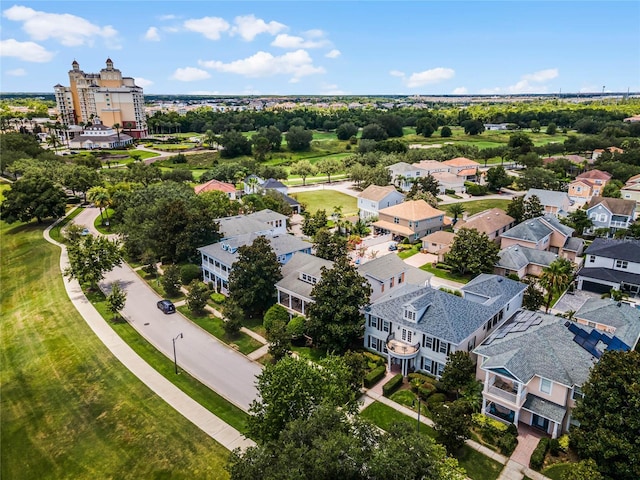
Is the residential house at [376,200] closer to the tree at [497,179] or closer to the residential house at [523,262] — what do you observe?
the tree at [497,179]

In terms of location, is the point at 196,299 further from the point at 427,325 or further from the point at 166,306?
the point at 427,325

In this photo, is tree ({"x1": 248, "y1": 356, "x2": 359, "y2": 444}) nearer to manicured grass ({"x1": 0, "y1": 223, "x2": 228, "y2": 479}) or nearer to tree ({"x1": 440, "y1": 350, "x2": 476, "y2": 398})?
manicured grass ({"x1": 0, "y1": 223, "x2": 228, "y2": 479})

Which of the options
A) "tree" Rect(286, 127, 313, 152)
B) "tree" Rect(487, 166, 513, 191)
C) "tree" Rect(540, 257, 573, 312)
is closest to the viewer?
"tree" Rect(540, 257, 573, 312)

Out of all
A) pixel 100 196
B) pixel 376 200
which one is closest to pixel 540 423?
pixel 376 200

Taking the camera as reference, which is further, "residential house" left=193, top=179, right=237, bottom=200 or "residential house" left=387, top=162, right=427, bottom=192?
"residential house" left=387, top=162, right=427, bottom=192

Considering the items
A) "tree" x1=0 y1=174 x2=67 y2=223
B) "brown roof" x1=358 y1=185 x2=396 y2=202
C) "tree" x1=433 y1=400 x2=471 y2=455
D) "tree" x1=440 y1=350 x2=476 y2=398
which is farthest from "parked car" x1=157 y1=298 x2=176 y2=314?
"brown roof" x1=358 y1=185 x2=396 y2=202

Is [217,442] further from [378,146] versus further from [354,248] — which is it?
[378,146]

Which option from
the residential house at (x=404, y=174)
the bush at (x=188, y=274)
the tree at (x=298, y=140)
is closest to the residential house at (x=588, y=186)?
the residential house at (x=404, y=174)
